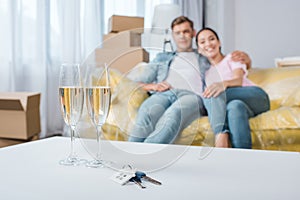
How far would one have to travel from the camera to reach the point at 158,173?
607mm

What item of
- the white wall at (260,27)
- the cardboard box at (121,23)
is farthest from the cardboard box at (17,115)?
the white wall at (260,27)

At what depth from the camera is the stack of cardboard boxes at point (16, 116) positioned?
6.43 feet

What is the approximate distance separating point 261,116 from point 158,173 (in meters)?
1.32

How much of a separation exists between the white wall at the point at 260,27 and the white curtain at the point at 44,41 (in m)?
1.34

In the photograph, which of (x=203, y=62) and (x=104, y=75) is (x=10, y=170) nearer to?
(x=104, y=75)

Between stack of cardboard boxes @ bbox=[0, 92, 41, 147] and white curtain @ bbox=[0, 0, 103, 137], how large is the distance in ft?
1.67

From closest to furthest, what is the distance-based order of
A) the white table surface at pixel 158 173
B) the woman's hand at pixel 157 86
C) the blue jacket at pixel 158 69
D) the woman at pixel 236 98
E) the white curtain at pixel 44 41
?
1. the white table surface at pixel 158 173
2. the blue jacket at pixel 158 69
3. the woman's hand at pixel 157 86
4. the woman at pixel 236 98
5. the white curtain at pixel 44 41

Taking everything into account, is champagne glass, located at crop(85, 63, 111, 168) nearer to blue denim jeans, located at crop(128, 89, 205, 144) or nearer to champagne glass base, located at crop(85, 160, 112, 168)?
champagne glass base, located at crop(85, 160, 112, 168)

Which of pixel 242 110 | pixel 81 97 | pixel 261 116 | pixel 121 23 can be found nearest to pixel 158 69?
pixel 81 97

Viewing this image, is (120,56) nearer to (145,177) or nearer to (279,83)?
(145,177)

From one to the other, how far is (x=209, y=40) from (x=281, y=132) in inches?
25.7

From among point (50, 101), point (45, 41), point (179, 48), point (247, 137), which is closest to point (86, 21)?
point (45, 41)

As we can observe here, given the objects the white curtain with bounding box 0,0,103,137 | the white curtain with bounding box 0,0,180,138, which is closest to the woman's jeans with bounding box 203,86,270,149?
the white curtain with bounding box 0,0,180,138

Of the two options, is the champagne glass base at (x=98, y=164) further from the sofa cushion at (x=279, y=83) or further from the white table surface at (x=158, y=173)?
the sofa cushion at (x=279, y=83)
